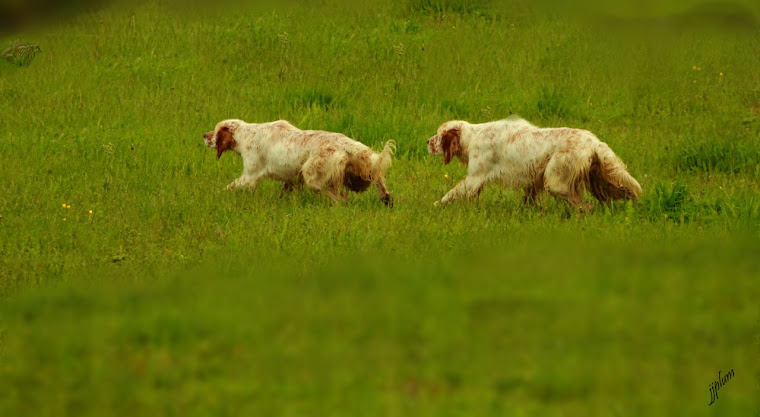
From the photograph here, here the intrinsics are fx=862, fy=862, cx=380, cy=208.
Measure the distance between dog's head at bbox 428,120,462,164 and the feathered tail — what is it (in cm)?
158

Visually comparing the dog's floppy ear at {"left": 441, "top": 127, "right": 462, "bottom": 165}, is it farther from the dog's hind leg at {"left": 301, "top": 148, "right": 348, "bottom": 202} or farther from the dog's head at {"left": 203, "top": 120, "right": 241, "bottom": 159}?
the dog's head at {"left": 203, "top": 120, "right": 241, "bottom": 159}

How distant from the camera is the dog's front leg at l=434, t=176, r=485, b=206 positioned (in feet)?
29.0

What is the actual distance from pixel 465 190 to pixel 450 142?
0.69 metres

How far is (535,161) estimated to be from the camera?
331 inches

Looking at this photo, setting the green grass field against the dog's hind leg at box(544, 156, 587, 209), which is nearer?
the green grass field

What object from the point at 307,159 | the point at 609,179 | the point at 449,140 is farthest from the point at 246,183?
the point at 609,179

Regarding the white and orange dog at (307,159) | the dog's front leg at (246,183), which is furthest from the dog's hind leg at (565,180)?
the dog's front leg at (246,183)

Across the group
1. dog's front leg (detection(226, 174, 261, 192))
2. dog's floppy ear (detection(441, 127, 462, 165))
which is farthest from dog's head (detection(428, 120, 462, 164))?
dog's front leg (detection(226, 174, 261, 192))

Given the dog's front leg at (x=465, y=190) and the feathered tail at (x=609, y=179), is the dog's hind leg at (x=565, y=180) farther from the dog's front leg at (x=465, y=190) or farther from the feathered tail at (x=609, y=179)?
the dog's front leg at (x=465, y=190)

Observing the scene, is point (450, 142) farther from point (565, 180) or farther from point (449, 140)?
point (565, 180)

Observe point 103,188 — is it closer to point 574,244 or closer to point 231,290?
point 231,290

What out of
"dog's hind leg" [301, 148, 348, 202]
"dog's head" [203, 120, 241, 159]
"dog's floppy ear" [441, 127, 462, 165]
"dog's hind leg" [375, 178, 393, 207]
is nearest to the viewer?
"dog's hind leg" [301, 148, 348, 202]

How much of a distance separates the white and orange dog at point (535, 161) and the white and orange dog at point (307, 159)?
2.66 feet

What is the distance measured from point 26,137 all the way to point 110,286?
5.68m
